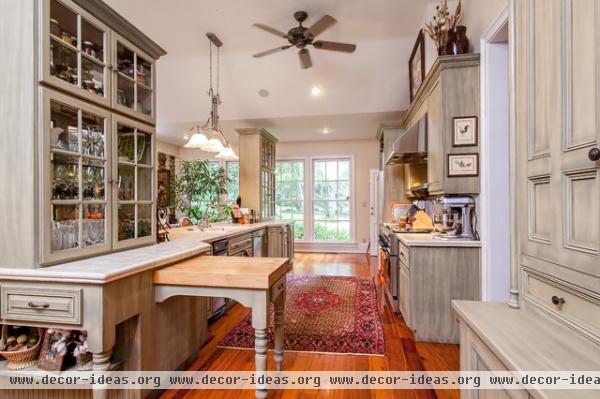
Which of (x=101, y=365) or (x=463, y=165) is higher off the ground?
(x=463, y=165)

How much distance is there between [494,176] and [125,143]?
284 cm

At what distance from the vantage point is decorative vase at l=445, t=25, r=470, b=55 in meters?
2.61

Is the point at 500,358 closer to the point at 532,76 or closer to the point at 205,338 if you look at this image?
the point at 532,76

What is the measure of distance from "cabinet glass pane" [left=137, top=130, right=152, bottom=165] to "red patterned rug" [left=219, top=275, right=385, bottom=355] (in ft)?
5.48

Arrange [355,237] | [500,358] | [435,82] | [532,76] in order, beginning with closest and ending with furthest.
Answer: [500,358] < [532,76] < [435,82] < [355,237]

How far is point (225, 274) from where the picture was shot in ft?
5.36

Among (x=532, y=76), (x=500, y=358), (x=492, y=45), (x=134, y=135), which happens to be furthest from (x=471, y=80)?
(x=134, y=135)

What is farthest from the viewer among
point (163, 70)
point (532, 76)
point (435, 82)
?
point (163, 70)

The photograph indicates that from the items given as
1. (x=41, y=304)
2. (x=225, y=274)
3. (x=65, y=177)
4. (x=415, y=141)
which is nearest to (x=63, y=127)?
(x=65, y=177)

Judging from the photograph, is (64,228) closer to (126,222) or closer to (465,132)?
(126,222)

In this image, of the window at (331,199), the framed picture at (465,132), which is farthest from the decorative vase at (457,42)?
the window at (331,199)

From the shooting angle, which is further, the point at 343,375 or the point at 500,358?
the point at 343,375

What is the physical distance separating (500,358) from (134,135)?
7.70ft

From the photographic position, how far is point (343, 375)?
6.80ft
